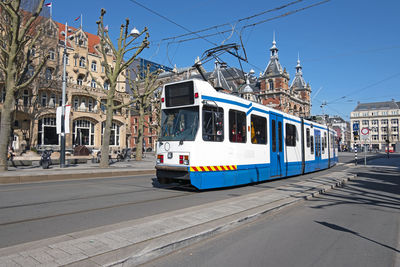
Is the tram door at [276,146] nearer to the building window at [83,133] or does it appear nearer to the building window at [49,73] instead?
the building window at [49,73]

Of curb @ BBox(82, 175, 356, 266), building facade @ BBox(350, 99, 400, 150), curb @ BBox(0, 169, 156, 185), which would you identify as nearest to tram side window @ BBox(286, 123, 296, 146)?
curb @ BBox(82, 175, 356, 266)

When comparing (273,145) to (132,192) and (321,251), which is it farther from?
(321,251)

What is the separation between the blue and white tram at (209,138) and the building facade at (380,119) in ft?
386

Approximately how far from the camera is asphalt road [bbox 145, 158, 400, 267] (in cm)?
394

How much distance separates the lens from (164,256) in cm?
402

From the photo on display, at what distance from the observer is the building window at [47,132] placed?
131ft

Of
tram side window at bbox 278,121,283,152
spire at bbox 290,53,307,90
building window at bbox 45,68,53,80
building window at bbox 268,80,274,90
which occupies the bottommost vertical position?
tram side window at bbox 278,121,283,152

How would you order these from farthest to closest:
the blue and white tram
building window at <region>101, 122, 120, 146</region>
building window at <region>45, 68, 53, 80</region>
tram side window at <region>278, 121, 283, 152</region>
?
building window at <region>101, 122, 120, 146</region> < building window at <region>45, 68, 53, 80</region> < tram side window at <region>278, 121, 283, 152</region> < the blue and white tram

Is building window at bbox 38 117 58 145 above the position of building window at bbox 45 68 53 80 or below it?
below

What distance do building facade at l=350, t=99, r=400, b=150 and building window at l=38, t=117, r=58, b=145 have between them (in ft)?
354

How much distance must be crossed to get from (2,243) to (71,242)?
1.10 metres

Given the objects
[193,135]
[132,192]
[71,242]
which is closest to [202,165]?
[193,135]

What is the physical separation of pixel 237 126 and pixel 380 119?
127m

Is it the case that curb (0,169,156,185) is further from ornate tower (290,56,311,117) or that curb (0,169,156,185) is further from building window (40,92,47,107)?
ornate tower (290,56,311,117)
